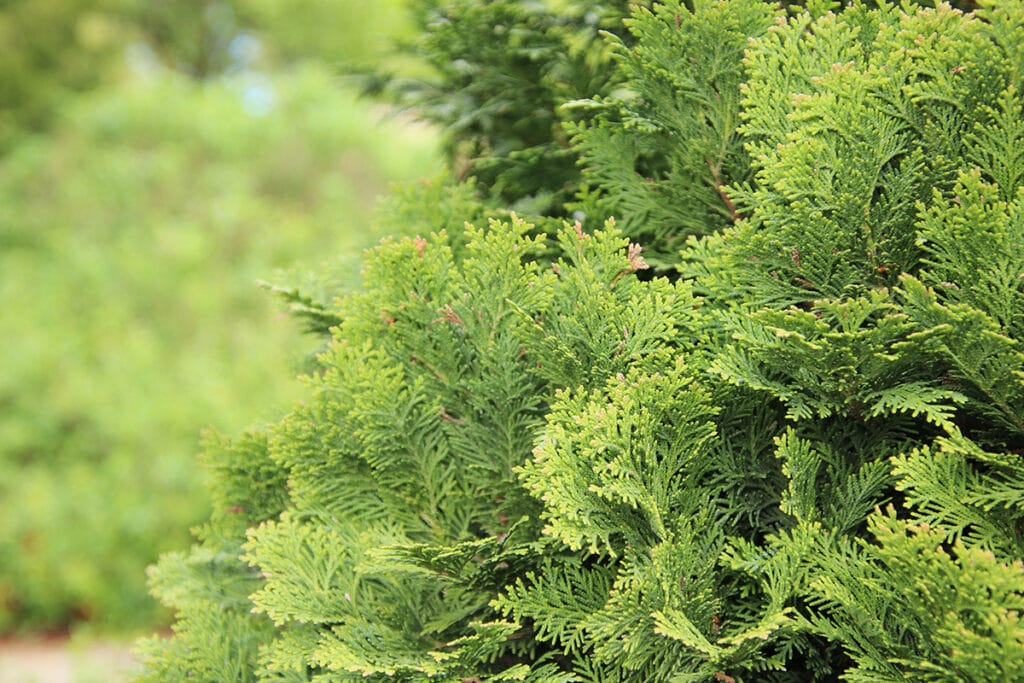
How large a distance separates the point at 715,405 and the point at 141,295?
818 cm

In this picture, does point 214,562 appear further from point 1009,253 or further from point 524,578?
point 1009,253

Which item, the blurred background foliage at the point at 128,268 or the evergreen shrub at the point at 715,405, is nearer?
the evergreen shrub at the point at 715,405

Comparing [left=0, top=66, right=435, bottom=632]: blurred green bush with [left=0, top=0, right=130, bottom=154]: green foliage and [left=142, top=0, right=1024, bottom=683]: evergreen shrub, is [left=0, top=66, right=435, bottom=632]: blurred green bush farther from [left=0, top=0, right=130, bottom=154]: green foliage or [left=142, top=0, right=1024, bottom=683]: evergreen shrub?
[left=142, top=0, right=1024, bottom=683]: evergreen shrub

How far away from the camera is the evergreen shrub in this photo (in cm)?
166

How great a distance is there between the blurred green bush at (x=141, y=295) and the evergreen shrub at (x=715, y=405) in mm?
5093

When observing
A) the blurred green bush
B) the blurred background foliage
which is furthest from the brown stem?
the blurred background foliage

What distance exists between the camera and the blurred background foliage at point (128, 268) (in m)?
7.29

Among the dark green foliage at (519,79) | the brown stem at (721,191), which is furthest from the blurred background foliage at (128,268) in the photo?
the brown stem at (721,191)

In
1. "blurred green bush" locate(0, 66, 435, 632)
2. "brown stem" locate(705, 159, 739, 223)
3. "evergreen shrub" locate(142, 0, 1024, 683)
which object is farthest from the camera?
"blurred green bush" locate(0, 66, 435, 632)

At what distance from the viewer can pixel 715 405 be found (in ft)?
6.22

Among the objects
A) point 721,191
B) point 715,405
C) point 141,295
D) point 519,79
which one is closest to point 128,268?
point 141,295

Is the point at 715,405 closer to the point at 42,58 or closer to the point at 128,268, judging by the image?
the point at 128,268

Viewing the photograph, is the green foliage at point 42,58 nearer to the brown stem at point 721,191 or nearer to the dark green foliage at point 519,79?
the dark green foliage at point 519,79

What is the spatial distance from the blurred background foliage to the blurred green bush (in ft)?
0.07
